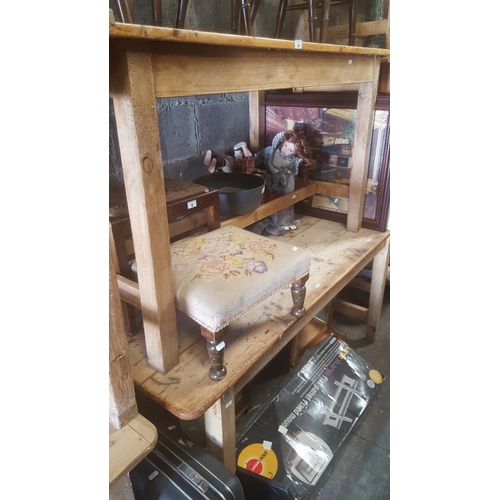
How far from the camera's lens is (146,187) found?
0.75m

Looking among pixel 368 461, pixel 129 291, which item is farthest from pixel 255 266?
pixel 368 461

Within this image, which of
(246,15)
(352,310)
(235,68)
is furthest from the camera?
(352,310)

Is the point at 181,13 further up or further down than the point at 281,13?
further down

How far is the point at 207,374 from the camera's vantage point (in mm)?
1003

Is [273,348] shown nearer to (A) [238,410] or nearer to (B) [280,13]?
(A) [238,410]

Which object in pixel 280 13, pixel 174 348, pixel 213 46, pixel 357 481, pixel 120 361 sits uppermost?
pixel 280 13

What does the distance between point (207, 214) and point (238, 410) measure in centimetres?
86

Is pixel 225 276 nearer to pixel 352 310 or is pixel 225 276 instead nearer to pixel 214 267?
pixel 214 267

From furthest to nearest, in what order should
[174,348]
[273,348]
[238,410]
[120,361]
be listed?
[238,410], [273,348], [174,348], [120,361]

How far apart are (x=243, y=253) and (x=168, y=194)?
0.32 meters

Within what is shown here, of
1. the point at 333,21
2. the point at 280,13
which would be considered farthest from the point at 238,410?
the point at 333,21

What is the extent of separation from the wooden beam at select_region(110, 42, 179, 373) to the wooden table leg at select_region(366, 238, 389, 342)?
4.08 ft

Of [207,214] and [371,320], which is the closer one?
[207,214]

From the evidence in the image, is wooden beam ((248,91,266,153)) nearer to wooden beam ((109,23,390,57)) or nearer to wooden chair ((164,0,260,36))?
wooden chair ((164,0,260,36))
